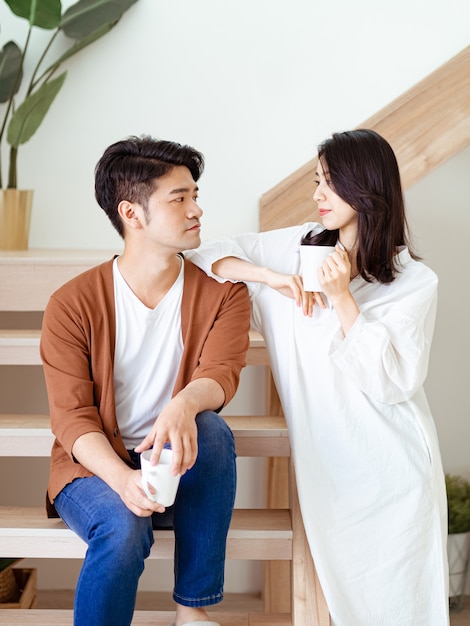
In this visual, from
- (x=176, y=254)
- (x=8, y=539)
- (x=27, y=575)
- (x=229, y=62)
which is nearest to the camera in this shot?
(x=8, y=539)

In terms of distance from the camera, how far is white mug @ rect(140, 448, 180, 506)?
61.8 inches

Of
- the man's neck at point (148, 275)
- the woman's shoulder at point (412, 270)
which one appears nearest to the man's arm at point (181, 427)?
the man's neck at point (148, 275)

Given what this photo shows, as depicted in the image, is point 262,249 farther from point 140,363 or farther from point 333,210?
point 140,363

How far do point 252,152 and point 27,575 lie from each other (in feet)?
5.08

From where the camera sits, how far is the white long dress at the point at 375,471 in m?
1.88

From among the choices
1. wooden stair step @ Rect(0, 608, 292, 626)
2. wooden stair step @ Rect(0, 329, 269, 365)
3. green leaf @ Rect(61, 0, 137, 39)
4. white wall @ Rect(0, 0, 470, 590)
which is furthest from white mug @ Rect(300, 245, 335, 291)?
green leaf @ Rect(61, 0, 137, 39)

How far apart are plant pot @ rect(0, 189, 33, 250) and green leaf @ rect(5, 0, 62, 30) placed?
1.72 feet

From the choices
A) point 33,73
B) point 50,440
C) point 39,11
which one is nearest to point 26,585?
point 50,440

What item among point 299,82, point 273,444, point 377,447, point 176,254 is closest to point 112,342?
point 176,254

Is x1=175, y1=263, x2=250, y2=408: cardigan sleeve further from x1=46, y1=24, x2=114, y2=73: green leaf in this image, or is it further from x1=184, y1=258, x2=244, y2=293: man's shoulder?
x1=46, y1=24, x2=114, y2=73: green leaf

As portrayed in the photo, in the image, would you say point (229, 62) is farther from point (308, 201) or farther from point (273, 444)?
point (273, 444)

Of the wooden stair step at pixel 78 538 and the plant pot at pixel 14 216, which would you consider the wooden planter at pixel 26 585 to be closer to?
the wooden stair step at pixel 78 538

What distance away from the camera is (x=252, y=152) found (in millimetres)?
2938

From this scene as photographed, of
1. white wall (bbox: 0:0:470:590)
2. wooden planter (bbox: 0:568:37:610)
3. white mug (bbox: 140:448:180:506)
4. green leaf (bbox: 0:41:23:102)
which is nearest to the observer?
white mug (bbox: 140:448:180:506)
